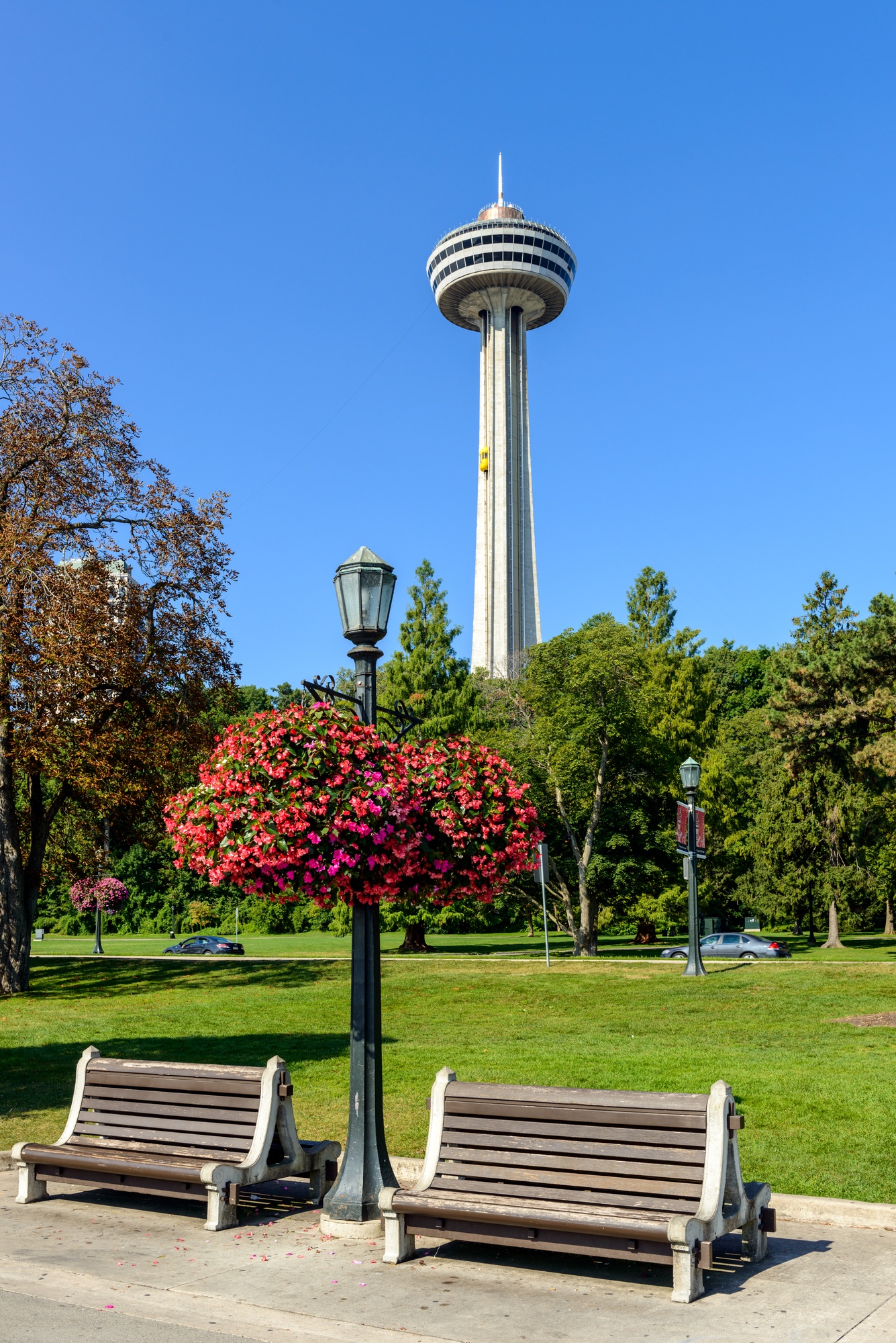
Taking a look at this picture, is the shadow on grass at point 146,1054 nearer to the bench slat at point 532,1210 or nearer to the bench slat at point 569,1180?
the bench slat at point 569,1180

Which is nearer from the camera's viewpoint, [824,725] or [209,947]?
[824,725]

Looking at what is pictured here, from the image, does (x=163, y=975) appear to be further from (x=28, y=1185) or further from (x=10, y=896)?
(x=28, y=1185)

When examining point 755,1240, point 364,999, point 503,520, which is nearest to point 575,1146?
point 755,1240

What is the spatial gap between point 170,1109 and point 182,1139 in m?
0.27

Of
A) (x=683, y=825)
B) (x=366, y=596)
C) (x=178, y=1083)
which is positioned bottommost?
(x=178, y=1083)

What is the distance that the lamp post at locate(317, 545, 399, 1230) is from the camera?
8.02m

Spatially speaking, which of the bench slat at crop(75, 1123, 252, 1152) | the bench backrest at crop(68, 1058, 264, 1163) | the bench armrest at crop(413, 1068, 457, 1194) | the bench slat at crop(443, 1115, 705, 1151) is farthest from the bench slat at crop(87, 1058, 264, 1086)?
the bench slat at crop(443, 1115, 705, 1151)

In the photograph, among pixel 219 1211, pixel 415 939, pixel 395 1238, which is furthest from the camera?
pixel 415 939

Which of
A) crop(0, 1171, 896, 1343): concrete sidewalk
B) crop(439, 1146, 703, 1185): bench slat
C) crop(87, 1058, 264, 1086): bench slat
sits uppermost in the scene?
crop(87, 1058, 264, 1086): bench slat

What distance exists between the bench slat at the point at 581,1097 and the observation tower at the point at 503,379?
327 ft

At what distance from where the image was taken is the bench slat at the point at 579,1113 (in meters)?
6.76

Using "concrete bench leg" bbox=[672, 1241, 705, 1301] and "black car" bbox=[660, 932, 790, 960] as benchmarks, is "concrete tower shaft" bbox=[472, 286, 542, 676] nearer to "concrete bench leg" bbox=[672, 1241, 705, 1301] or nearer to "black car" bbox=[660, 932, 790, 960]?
"black car" bbox=[660, 932, 790, 960]

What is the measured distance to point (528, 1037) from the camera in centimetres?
1803

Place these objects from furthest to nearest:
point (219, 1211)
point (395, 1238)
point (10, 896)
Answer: point (10, 896) < point (219, 1211) < point (395, 1238)
